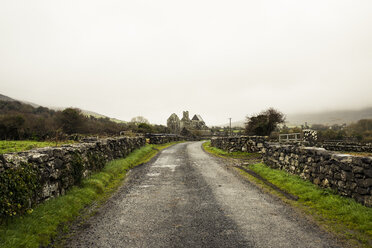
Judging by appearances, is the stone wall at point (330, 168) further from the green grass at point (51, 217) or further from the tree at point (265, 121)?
the tree at point (265, 121)

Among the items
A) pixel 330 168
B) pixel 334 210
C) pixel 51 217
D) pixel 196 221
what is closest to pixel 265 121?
pixel 330 168

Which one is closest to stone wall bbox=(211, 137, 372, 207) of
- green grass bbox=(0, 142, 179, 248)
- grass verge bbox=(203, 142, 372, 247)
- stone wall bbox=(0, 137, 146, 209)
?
grass verge bbox=(203, 142, 372, 247)

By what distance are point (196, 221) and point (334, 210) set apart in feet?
12.9

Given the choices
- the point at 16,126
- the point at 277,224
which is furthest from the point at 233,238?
the point at 16,126

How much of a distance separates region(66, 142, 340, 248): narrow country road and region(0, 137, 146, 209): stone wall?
64.1 inches

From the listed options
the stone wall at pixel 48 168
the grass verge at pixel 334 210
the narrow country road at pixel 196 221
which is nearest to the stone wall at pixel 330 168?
the grass verge at pixel 334 210

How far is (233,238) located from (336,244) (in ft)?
6.66

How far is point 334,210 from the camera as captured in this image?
562 cm

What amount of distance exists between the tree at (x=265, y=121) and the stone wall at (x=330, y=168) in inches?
984

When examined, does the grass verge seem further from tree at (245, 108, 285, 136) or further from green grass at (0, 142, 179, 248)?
tree at (245, 108, 285, 136)

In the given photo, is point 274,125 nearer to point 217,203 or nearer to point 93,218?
point 217,203

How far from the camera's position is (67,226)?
4.83 m

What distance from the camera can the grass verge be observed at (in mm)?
4422

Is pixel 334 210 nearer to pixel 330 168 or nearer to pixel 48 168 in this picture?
pixel 330 168
